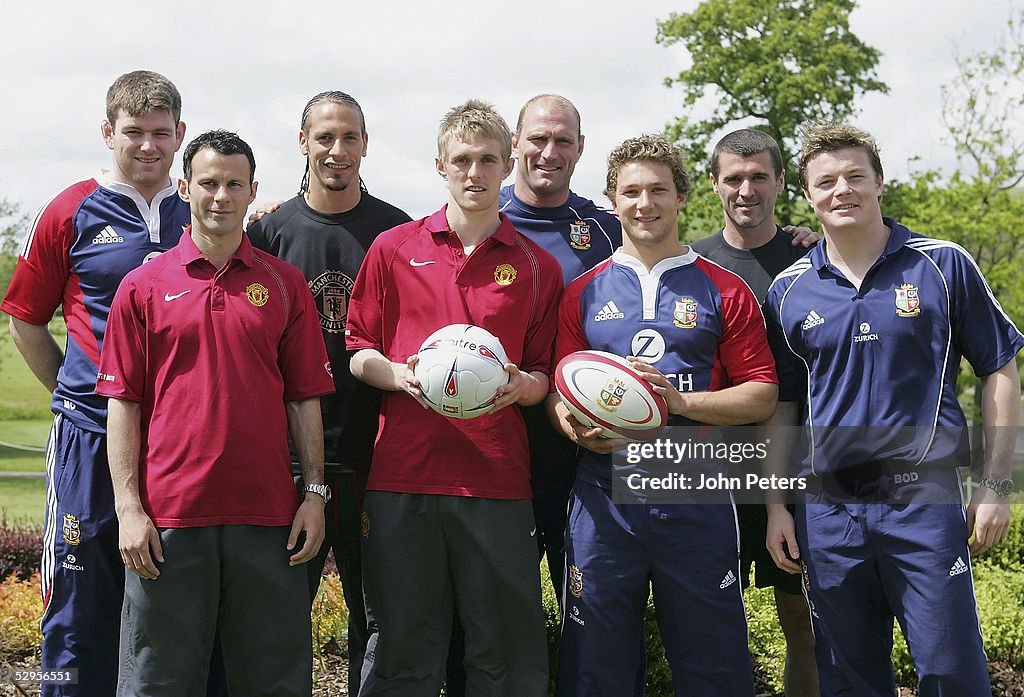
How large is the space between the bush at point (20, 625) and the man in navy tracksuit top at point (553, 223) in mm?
4014

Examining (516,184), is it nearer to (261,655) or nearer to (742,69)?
(261,655)

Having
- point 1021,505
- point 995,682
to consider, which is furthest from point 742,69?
point 995,682

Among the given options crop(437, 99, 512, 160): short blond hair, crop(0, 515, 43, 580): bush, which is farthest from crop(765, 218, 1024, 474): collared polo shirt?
crop(0, 515, 43, 580): bush

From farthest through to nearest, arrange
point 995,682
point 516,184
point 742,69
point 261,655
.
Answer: point 742,69 → point 995,682 → point 516,184 → point 261,655

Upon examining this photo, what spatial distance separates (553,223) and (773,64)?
17.7 metres

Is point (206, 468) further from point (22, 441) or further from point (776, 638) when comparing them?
point (22, 441)

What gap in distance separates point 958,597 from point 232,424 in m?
3.17

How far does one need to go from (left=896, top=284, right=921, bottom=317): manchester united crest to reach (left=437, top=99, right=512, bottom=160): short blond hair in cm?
191

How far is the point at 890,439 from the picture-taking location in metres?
4.25

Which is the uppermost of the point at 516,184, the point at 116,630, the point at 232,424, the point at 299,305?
the point at 516,184

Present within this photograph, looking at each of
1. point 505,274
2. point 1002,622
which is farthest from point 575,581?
point 1002,622

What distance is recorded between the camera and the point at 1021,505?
34.1ft

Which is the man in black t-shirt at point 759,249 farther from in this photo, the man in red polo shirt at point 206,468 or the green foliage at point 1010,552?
the green foliage at point 1010,552

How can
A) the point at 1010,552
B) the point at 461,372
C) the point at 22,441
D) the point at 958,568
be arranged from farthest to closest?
the point at 22,441
the point at 1010,552
the point at 958,568
the point at 461,372
